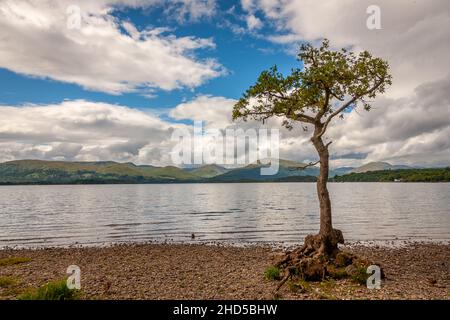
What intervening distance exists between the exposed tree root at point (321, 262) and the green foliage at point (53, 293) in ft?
32.8

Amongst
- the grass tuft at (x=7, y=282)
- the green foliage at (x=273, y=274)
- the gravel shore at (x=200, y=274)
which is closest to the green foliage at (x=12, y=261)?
the gravel shore at (x=200, y=274)

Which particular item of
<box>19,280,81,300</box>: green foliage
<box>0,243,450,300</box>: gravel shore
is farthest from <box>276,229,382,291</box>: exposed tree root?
<box>19,280,81,300</box>: green foliage

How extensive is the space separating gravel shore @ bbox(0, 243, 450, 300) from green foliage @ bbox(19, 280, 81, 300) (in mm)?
1315

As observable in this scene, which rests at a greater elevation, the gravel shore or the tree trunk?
the tree trunk

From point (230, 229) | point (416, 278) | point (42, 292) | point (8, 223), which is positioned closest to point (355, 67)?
point (416, 278)

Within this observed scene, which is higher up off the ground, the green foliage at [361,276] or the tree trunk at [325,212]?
the tree trunk at [325,212]

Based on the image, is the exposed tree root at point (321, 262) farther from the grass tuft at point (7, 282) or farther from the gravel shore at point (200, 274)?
the grass tuft at point (7, 282)

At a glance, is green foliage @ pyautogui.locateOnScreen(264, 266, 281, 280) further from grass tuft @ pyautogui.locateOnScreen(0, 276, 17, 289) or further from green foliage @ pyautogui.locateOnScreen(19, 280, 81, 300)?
grass tuft @ pyautogui.locateOnScreen(0, 276, 17, 289)

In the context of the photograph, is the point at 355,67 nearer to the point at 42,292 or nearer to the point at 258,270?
the point at 258,270

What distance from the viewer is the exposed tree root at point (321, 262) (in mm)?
19906

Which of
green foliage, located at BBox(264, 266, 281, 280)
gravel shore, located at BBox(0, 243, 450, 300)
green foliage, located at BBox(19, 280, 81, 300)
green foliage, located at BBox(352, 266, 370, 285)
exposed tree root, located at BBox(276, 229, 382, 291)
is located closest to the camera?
green foliage, located at BBox(19, 280, 81, 300)

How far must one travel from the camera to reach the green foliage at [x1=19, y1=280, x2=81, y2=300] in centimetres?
1521

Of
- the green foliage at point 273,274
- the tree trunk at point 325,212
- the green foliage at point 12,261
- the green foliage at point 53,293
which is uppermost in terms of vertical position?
the tree trunk at point 325,212
